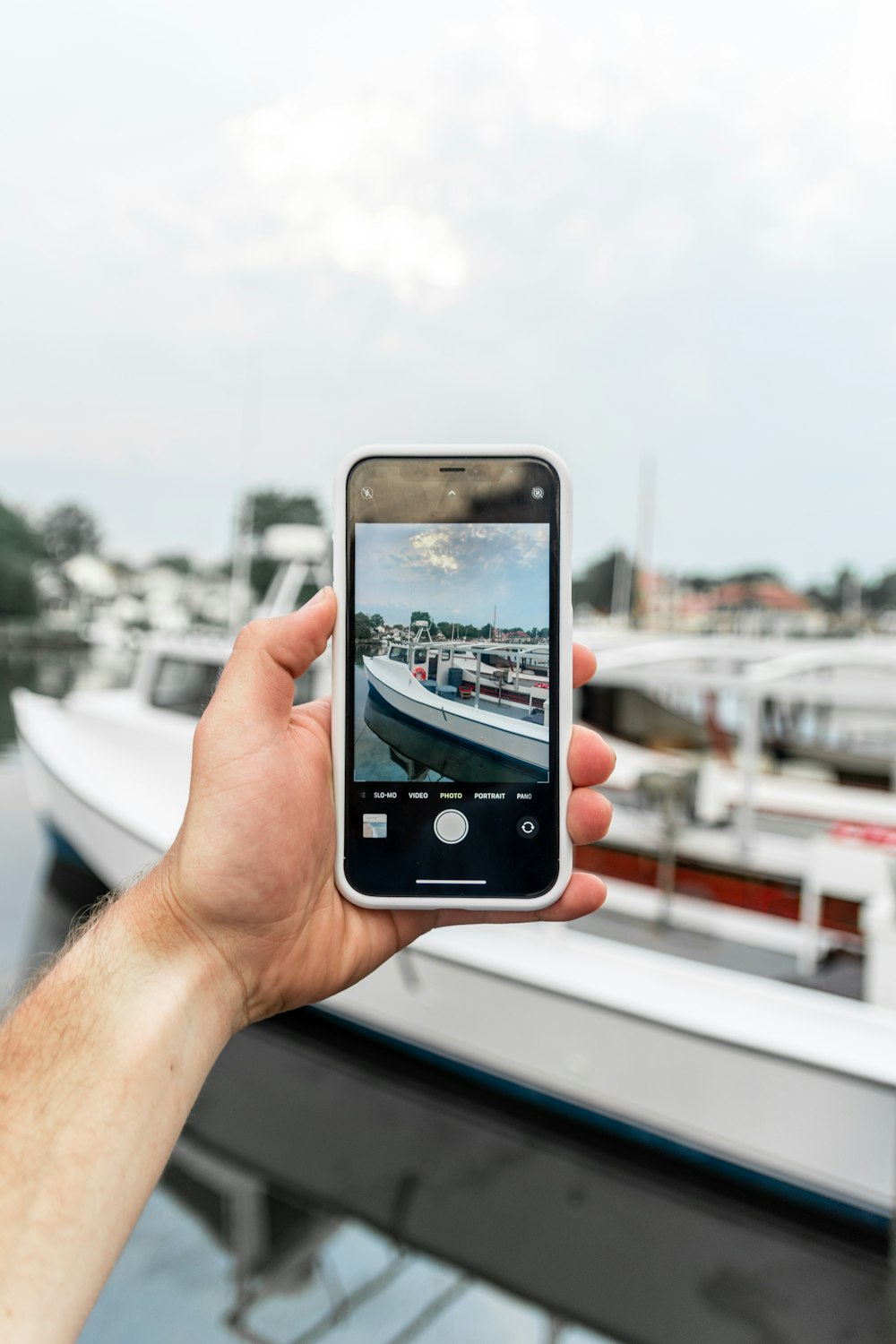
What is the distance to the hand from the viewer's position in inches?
33.0

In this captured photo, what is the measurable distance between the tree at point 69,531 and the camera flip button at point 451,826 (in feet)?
129

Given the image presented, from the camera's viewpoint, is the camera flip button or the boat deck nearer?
the camera flip button

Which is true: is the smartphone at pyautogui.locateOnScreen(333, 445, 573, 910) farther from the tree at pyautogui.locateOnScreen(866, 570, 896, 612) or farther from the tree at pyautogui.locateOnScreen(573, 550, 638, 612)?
the tree at pyautogui.locateOnScreen(866, 570, 896, 612)

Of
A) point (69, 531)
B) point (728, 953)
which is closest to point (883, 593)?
point (728, 953)

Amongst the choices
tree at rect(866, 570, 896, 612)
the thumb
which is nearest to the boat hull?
the thumb

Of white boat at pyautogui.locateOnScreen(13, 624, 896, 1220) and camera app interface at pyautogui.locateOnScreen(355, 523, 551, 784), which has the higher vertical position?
camera app interface at pyautogui.locateOnScreen(355, 523, 551, 784)

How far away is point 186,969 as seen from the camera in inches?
30.7

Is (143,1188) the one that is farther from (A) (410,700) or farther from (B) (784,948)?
(B) (784,948)

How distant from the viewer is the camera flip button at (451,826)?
945 millimetres

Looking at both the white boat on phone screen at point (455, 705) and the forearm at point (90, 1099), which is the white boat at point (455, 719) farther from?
the forearm at point (90, 1099)

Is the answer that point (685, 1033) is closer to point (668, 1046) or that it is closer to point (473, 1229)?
point (668, 1046)

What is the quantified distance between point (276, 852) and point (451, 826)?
7.0 inches

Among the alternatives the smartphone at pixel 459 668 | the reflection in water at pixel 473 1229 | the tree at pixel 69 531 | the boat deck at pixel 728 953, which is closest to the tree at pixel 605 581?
the boat deck at pixel 728 953

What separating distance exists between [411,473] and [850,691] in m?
2.30
